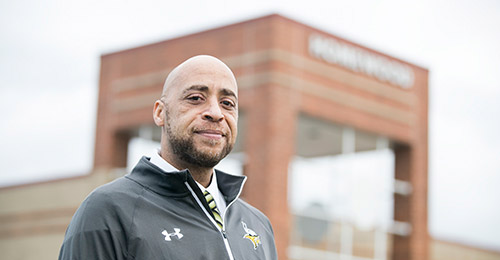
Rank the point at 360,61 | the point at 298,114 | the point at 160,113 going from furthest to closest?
the point at 360,61 → the point at 298,114 → the point at 160,113

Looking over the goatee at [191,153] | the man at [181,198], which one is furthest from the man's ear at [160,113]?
the goatee at [191,153]

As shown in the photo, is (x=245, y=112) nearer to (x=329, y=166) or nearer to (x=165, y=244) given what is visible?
(x=329, y=166)

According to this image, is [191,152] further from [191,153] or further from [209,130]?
[209,130]

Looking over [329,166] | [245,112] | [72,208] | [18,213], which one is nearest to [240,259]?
[245,112]

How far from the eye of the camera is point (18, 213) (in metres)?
27.3

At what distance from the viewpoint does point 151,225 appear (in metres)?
3.09

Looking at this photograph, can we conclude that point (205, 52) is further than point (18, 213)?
No

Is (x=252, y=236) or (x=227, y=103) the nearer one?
(x=227, y=103)

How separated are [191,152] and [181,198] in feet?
0.61

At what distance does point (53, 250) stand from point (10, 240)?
295 centimetres

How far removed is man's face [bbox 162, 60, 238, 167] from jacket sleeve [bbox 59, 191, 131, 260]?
414 mm

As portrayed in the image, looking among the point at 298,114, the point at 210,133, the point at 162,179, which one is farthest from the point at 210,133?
the point at 298,114

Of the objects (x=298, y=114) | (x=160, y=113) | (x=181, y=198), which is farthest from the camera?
(x=298, y=114)

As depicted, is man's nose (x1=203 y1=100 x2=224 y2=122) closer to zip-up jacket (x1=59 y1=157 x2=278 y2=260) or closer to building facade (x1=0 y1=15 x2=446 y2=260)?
zip-up jacket (x1=59 y1=157 x2=278 y2=260)
